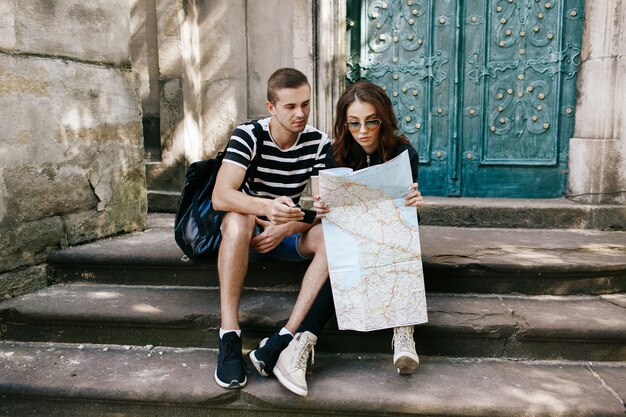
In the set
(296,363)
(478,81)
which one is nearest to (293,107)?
(296,363)

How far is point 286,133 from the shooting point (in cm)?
298

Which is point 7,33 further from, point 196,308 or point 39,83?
point 196,308

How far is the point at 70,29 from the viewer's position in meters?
3.71

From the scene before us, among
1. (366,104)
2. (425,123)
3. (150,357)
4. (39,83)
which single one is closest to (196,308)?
(150,357)

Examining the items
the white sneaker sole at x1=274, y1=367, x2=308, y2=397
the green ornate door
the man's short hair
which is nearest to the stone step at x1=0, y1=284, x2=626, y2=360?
the white sneaker sole at x1=274, y1=367, x2=308, y2=397

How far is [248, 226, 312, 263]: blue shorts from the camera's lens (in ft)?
10.0

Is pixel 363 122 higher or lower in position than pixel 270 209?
higher

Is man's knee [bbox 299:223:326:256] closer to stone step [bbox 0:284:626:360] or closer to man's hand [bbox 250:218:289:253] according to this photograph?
man's hand [bbox 250:218:289:253]

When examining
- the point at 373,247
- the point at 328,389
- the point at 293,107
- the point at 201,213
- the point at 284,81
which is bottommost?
the point at 328,389

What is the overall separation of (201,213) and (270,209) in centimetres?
55

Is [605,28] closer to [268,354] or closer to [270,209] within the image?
[270,209]

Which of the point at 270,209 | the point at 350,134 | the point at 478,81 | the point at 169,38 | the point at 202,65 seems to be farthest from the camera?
the point at 202,65

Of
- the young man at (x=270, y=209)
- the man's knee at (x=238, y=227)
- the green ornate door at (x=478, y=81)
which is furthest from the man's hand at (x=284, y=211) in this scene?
the green ornate door at (x=478, y=81)

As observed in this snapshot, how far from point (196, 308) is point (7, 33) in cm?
189
